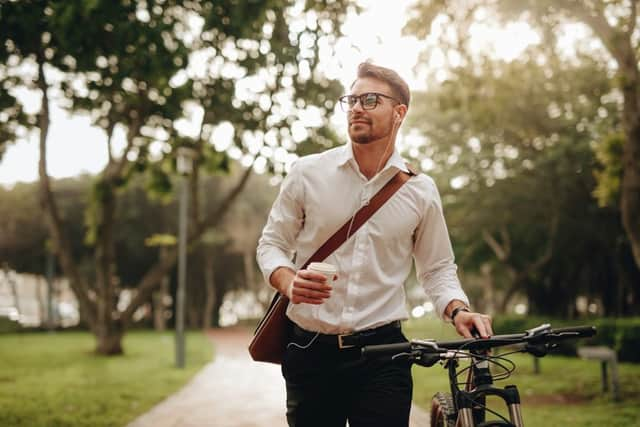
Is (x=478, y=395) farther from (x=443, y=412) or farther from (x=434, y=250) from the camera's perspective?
(x=434, y=250)

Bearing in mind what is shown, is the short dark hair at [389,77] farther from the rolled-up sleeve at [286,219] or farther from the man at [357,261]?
the rolled-up sleeve at [286,219]

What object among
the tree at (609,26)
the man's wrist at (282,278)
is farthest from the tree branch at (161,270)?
the man's wrist at (282,278)

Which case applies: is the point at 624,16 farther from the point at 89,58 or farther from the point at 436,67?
the point at 89,58

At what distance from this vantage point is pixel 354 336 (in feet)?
9.74

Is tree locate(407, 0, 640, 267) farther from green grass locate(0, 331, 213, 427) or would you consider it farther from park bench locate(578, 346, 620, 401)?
green grass locate(0, 331, 213, 427)

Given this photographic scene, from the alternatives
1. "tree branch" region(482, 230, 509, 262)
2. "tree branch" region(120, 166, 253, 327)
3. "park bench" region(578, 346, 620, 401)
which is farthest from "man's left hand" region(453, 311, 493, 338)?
"tree branch" region(482, 230, 509, 262)

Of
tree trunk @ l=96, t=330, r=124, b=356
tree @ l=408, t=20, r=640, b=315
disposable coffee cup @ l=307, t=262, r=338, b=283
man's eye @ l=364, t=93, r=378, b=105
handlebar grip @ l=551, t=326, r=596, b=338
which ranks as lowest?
tree trunk @ l=96, t=330, r=124, b=356

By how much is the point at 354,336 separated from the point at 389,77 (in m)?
1.07

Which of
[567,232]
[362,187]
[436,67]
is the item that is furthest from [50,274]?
[362,187]

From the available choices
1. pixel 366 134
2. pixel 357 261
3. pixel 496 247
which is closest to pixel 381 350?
pixel 357 261

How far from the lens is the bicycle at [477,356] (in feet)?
7.88

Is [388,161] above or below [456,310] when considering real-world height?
above

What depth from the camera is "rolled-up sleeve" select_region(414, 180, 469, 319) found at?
10.4 ft

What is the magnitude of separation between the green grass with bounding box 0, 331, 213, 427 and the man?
251 inches
